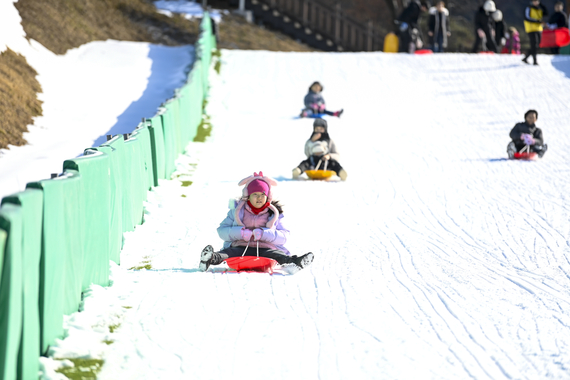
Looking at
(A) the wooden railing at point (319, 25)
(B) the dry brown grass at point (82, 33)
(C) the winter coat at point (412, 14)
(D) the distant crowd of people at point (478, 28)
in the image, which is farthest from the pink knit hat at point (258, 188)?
(A) the wooden railing at point (319, 25)

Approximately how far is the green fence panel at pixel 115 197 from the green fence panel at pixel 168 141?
3.68 m

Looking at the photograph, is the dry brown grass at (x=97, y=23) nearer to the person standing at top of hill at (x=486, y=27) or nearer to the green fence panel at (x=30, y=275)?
the person standing at top of hill at (x=486, y=27)

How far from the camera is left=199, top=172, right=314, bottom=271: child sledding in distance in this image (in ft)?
20.3

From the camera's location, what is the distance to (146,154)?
8.59 metres

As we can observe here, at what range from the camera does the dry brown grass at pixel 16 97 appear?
1259 centimetres

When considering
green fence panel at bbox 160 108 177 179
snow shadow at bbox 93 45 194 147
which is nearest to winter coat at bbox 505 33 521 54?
snow shadow at bbox 93 45 194 147

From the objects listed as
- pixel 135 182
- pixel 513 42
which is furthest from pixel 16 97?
pixel 513 42

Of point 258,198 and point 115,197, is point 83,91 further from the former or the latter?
point 258,198

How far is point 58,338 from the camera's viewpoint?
4.30 m

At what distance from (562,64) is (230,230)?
1886cm

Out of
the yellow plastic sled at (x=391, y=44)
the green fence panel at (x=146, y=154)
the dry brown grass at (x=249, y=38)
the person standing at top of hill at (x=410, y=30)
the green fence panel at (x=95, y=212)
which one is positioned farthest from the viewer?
the dry brown grass at (x=249, y=38)

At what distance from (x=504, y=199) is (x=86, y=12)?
18725 millimetres

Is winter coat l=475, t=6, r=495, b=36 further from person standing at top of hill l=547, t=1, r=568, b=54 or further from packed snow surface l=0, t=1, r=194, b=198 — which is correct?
packed snow surface l=0, t=1, r=194, b=198

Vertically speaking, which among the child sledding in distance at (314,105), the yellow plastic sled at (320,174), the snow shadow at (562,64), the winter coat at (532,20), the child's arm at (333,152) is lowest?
the yellow plastic sled at (320,174)
